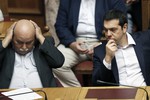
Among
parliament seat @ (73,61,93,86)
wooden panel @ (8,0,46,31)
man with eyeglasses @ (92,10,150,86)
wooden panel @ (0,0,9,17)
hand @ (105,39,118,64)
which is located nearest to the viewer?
hand @ (105,39,118,64)

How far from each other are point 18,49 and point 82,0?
1055mm

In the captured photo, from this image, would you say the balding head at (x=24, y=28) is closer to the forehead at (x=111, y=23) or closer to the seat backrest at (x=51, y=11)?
the forehead at (x=111, y=23)

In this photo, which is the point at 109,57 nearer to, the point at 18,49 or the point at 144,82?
the point at 144,82

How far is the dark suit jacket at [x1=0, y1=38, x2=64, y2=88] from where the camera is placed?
3.27m

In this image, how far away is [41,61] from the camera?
3318 millimetres

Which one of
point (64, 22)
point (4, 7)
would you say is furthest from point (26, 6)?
point (64, 22)

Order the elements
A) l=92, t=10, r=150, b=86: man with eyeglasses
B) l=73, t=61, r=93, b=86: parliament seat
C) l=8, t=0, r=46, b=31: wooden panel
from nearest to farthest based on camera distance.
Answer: l=92, t=10, r=150, b=86: man with eyeglasses
l=73, t=61, r=93, b=86: parliament seat
l=8, t=0, r=46, b=31: wooden panel

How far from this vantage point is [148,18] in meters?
4.63

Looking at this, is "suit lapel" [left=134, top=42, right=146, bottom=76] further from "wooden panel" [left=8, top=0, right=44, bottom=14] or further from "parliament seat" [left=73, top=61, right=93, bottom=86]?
"wooden panel" [left=8, top=0, right=44, bottom=14]

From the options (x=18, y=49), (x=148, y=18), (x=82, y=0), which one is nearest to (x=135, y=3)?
(x=148, y=18)

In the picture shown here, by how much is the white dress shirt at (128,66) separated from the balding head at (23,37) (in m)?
0.61

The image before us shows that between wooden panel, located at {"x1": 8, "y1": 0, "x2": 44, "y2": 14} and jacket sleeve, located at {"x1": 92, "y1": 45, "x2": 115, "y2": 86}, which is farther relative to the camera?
wooden panel, located at {"x1": 8, "y1": 0, "x2": 44, "y2": 14}

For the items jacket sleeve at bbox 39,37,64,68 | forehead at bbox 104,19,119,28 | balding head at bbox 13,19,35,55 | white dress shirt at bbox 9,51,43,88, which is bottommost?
white dress shirt at bbox 9,51,43,88

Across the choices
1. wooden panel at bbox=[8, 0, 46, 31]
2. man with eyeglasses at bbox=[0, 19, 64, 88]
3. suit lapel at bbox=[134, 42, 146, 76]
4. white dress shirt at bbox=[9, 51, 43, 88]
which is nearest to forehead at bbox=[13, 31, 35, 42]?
man with eyeglasses at bbox=[0, 19, 64, 88]
